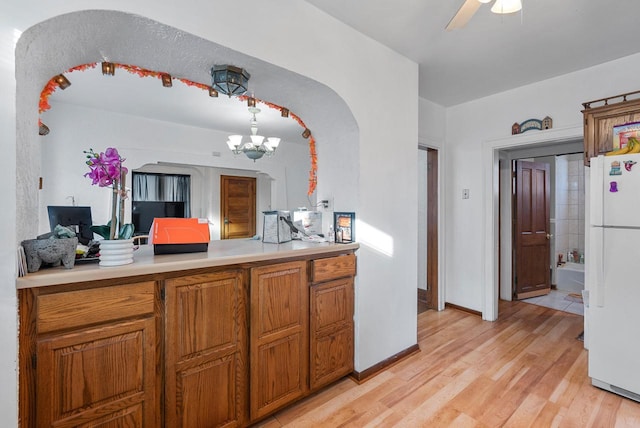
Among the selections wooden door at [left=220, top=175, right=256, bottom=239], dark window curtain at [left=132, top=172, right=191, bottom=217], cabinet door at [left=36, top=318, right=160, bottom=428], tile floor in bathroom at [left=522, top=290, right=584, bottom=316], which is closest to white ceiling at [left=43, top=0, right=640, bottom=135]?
cabinet door at [left=36, top=318, right=160, bottom=428]

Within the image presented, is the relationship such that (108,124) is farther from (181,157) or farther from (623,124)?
(623,124)

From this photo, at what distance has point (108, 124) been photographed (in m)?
4.14

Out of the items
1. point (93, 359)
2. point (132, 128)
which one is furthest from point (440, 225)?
point (132, 128)

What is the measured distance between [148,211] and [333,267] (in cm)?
540

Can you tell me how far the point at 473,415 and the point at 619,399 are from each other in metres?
1.07

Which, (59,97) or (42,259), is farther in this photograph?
(59,97)

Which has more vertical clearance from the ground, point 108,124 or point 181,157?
point 108,124

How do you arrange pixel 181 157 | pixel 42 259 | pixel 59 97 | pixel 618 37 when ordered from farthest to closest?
pixel 181 157 → pixel 59 97 → pixel 618 37 → pixel 42 259

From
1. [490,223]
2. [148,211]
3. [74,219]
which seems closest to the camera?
[74,219]

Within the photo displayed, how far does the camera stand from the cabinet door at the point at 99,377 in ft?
3.76

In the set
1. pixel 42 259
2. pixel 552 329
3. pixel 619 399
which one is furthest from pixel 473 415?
pixel 42 259

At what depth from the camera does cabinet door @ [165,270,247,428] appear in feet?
4.70

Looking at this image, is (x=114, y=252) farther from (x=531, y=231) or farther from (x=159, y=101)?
(x=531, y=231)

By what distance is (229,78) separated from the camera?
5.82 feet
